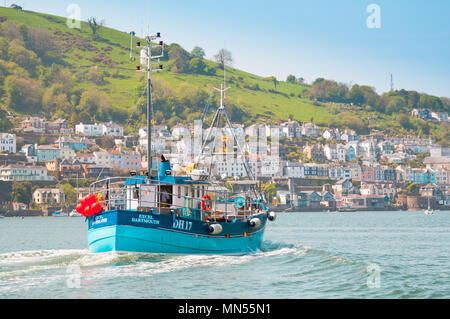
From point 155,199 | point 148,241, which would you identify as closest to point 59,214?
point 155,199

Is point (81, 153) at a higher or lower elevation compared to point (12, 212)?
higher

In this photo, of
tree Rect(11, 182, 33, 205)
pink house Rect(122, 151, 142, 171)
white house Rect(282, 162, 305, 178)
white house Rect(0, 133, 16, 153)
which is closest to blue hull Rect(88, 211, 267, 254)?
tree Rect(11, 182, 33, 205)

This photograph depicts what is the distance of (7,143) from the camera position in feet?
573

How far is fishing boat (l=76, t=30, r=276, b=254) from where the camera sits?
2455 centimetres

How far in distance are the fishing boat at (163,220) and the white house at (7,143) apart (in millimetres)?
154270

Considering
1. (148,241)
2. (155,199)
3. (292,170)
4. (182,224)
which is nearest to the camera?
(148,241)

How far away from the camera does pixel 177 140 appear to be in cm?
19600

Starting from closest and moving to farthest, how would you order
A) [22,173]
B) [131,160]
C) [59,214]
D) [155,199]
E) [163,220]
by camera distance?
1. [163,220]
2. [155,199]
3. [59,214]
4. [22,173]
5. [131,160]

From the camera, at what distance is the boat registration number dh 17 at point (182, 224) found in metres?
25.4

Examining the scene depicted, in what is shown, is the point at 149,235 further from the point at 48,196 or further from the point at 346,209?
the point at 346,209

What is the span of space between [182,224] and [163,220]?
92cm
